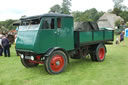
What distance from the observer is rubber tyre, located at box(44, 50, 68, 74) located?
5863 mm

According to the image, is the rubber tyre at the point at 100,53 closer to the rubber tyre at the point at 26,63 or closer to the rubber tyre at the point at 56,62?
the rubber tyre at the point at 56,62

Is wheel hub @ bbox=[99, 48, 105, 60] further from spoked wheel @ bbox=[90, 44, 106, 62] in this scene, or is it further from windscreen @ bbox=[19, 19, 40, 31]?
windscreen @ bbox=[19, 19, 40, 31]

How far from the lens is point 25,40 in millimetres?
5996

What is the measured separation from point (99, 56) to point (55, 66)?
334 centimetres

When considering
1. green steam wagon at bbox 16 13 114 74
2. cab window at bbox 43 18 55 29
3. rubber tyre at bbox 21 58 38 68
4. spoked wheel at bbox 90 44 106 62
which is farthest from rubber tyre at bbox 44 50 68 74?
spoked wheel at bbox 90 44 106 62

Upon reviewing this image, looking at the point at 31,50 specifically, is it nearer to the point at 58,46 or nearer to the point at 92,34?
the point at 58,46

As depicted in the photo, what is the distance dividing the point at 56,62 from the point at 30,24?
6.26 feet

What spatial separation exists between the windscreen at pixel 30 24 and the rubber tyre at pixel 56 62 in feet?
4.07

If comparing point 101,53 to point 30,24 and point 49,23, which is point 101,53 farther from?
point 30,24

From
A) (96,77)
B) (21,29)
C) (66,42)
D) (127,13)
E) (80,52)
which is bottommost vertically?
(96,77)

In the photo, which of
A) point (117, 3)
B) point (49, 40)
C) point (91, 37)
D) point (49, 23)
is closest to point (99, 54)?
point (91, 37)

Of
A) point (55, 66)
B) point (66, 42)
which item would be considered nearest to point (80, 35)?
point (66, 42)

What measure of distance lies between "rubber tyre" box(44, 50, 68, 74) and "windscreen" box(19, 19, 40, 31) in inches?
48.8

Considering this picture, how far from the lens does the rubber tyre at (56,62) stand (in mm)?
5863
